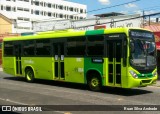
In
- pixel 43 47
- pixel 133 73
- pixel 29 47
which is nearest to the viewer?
pixel 133 73

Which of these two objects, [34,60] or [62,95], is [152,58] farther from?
[34,60]

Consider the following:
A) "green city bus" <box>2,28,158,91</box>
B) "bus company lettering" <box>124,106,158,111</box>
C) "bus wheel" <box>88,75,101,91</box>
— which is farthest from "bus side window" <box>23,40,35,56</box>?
"bus company lettering" <box>124,106,158,111</box>

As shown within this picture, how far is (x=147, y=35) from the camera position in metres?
16.4

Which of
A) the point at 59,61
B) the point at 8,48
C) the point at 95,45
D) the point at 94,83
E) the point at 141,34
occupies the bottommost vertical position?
the point at 94,83

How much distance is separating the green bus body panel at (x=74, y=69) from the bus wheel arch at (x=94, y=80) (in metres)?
0.45

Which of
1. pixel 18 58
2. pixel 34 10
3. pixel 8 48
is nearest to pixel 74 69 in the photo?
pixel 18 58

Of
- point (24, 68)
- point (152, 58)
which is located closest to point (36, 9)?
point (24, 68)

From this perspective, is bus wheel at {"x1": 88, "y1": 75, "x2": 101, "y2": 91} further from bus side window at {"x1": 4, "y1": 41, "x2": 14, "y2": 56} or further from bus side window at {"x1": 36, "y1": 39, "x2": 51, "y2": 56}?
bus side window at {"x1": 4, "y1": 41, "x2": 14, "y2": 56}

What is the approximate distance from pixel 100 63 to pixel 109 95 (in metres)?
1.70

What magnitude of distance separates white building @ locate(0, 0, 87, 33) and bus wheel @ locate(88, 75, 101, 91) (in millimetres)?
61071

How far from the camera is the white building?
92113 millimetres

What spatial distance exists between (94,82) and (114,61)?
1.83 meters

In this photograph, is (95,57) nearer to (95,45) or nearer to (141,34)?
(95,45)

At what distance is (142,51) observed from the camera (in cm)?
1577
